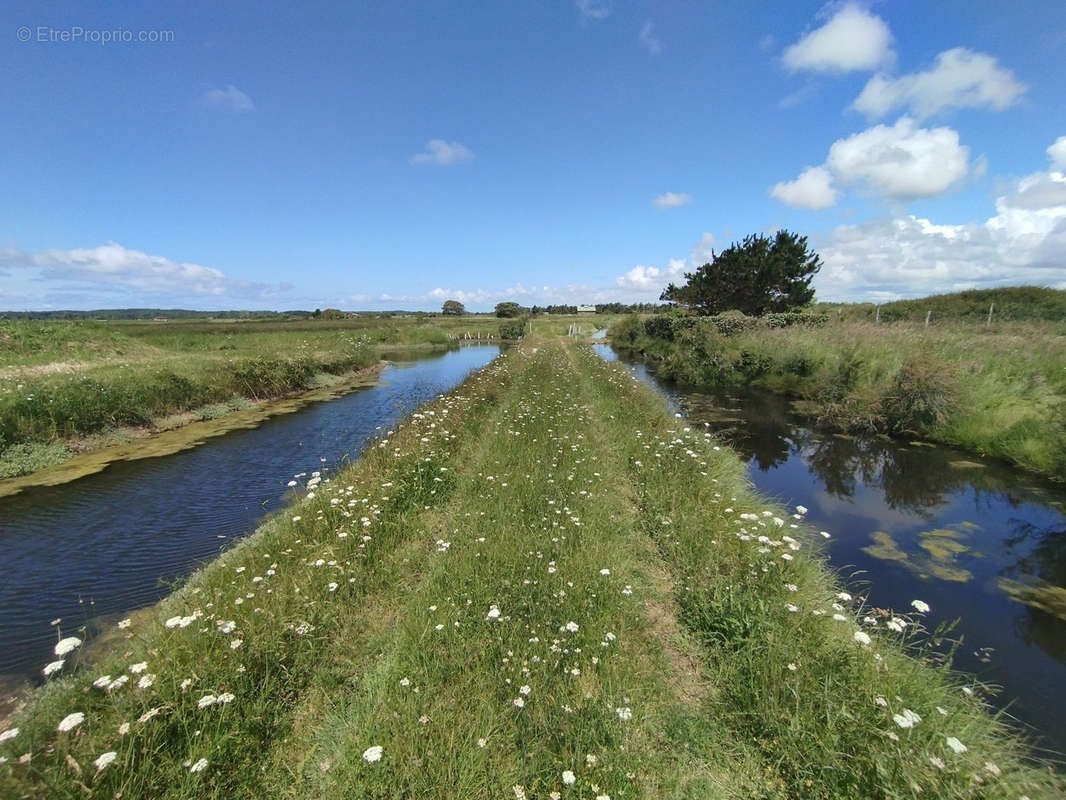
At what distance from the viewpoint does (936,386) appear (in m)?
13.1

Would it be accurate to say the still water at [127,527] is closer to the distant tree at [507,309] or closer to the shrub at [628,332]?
the shrub at [628,332]

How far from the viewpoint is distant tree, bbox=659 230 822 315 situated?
42.3m

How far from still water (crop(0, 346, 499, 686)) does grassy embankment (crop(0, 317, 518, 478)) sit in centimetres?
253

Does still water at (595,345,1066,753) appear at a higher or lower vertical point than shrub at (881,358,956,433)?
lower

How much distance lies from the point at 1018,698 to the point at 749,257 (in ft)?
148

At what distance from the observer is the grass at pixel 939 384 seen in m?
11.3

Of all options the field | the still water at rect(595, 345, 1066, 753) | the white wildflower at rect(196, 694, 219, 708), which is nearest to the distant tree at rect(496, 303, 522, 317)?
the field

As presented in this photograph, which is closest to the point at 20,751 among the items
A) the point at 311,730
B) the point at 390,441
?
the point at 311,730

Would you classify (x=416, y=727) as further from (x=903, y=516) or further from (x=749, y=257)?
(x=749, y=257)

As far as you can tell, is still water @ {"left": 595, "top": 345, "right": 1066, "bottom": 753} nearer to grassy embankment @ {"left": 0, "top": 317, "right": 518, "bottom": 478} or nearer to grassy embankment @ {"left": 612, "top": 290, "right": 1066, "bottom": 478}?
grassy embankment @ {"left": 612, "top": 290, "right": 1066, "bottom": 478}

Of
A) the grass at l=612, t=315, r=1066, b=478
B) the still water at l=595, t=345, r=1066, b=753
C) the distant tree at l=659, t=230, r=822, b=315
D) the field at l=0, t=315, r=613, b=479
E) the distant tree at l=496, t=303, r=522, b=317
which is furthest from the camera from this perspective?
the distant tree at l=496, t=303, r=522, b=317

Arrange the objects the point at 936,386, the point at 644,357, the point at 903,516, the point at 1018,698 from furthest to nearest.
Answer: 1. the point at 644,357
2. the point at 936,386
3. the point at 903,516
4. the point at 1018,698

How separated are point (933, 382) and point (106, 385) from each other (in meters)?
26.1

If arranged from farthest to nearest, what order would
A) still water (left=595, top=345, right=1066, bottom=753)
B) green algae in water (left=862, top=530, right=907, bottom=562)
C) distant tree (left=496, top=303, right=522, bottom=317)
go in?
distant tree (left=496, top=303, right=522, bottom=317) → green algae in water (left=862, top=530, right=907, bottom=562) → still water (left=595, top=345, right=1066, bottom=753)
